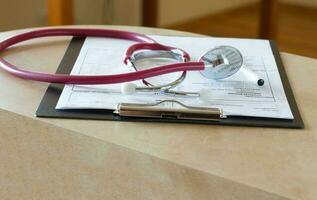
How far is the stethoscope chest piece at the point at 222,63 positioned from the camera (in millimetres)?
665

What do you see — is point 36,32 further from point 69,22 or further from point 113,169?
point 69,22

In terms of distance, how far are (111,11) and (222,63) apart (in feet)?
5.44

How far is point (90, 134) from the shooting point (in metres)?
0.55

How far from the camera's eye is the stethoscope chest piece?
67cm

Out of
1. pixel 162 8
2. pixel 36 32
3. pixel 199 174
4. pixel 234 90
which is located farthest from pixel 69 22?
pixel 162 8

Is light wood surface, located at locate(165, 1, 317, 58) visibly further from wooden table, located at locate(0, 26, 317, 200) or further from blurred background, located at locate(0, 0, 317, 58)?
wooden table, located at locate(0, 26, 317, 200)

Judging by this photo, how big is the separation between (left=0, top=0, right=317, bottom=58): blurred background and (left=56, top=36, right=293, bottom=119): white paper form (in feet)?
3.34

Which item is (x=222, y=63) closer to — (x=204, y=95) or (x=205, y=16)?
(x=204, y=95)

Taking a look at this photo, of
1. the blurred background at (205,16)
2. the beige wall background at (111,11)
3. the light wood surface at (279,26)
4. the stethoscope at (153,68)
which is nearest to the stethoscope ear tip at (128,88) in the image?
the stethoscope at (153,68)

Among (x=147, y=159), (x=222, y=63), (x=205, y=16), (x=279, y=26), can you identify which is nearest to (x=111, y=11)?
(x=205, y=16)

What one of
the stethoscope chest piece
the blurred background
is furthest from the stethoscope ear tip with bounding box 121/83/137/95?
the blurred background

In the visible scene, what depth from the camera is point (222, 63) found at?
0.67 m

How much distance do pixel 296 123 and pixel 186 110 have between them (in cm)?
12

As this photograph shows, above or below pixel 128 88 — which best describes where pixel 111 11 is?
above
